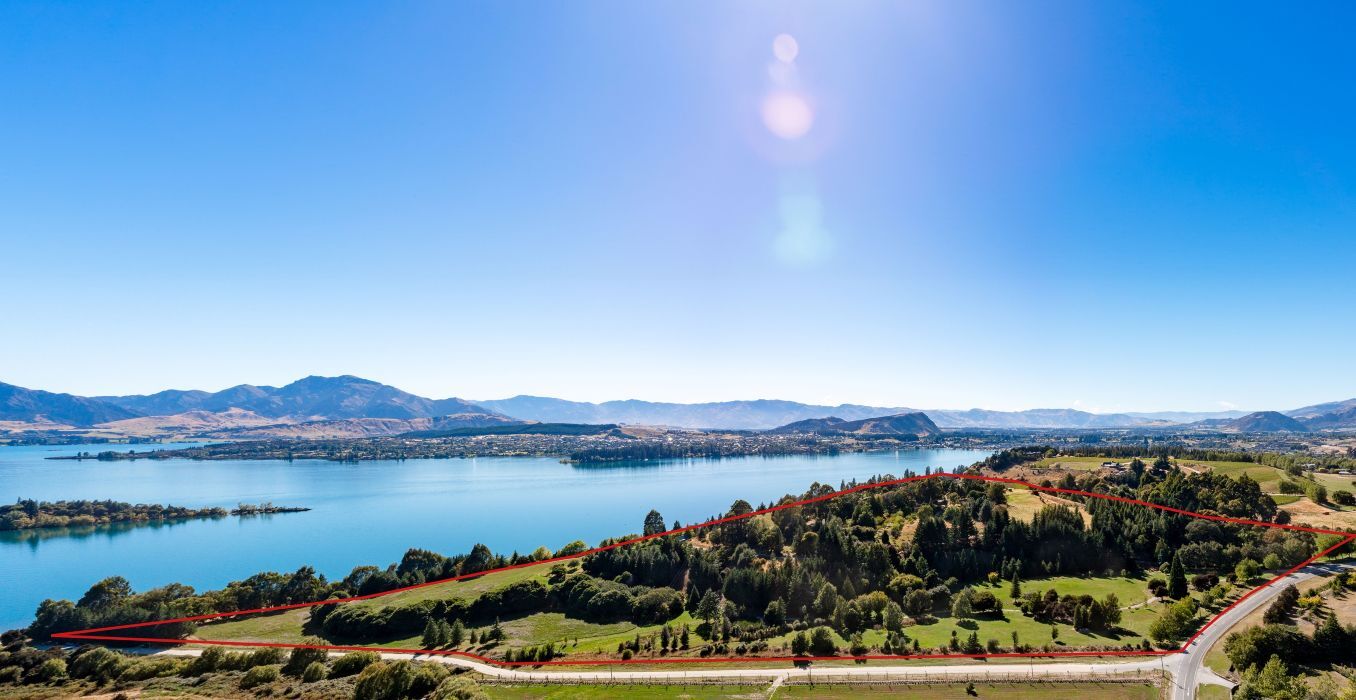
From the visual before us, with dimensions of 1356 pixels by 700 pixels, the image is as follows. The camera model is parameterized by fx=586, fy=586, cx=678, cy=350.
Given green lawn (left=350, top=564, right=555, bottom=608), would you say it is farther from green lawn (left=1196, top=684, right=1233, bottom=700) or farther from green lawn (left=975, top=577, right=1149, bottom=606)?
green lawn (left=1196, top=684, right=1233, bottom=700)

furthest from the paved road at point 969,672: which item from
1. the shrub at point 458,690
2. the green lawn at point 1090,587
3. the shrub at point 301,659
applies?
the green lawn at point 1090,587

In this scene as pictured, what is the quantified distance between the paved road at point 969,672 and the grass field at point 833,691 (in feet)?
4.15

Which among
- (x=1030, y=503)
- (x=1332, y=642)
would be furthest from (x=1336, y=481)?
(x=1332, y=642)

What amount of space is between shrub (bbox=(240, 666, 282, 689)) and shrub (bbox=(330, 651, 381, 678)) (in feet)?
12.8

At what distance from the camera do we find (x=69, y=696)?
1607 inches

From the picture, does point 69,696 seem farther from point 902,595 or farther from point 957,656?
point 902,595

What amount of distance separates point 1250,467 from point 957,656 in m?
139

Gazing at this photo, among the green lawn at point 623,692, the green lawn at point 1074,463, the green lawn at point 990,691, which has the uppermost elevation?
the green lawn at point 1074,463

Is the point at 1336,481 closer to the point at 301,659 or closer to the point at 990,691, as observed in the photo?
the point at 990,691

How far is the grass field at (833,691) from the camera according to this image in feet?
127

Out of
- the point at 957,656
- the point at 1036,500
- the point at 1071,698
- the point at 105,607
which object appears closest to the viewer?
the point at 1071,698

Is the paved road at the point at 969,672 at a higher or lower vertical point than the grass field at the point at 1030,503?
lower

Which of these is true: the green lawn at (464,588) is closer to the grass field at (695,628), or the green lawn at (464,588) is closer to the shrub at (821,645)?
the grass field at (695,628)

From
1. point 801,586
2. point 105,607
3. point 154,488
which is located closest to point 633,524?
point 801,586
